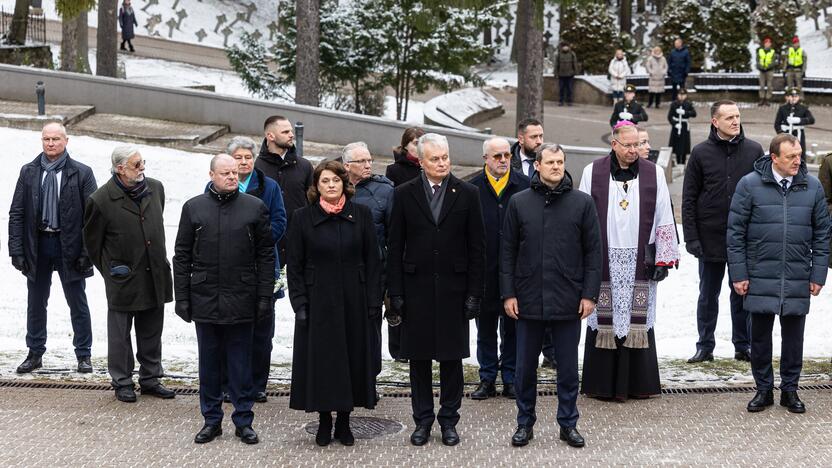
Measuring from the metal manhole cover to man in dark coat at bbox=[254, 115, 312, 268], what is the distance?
6.26ft

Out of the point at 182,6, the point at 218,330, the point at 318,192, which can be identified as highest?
the point at 182,6

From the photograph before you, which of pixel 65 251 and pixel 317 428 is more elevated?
pixel 65 251

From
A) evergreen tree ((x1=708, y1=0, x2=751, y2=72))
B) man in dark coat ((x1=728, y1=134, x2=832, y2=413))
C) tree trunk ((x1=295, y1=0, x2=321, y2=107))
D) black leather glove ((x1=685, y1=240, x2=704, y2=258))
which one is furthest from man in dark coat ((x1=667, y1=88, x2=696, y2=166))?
man in dark coat ((x1=728, y1=134, x2=832, y2=413))

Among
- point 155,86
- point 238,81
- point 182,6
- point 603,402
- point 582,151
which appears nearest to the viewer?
point 603,402

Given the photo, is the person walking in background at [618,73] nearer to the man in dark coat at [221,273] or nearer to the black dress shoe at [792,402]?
the black dress shoe at [792,402]

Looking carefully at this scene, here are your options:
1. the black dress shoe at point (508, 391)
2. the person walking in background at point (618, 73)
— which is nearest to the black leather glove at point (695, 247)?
the black dress shoe at point (508, 391)

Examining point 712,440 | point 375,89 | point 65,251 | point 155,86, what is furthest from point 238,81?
point 712,440

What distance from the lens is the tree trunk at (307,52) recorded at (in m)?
22.2

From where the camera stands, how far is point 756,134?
2662 cm

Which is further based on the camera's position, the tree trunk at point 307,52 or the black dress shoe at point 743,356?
the tree trunk at point 307,52

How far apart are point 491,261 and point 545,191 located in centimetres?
118

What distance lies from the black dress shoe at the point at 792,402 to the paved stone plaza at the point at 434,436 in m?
0.06

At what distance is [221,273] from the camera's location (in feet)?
26.6

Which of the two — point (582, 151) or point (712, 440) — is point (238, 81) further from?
point (712, 440)
